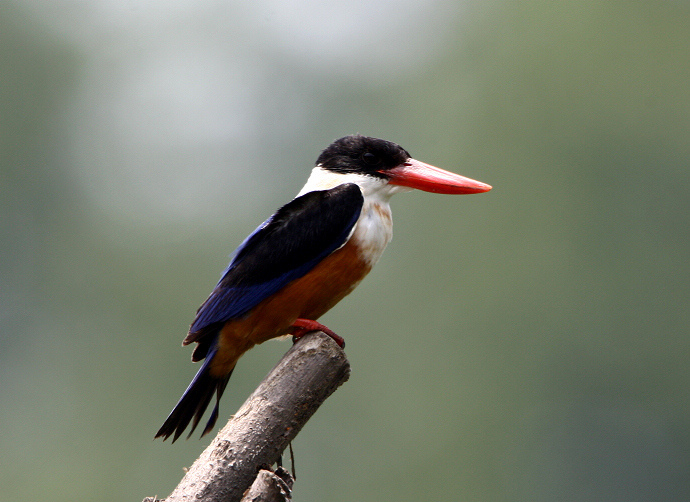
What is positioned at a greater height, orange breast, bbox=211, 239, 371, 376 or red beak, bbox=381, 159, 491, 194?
red beak, bbox=381, 159, 491, 194

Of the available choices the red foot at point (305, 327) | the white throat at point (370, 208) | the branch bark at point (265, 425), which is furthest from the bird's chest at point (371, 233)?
the branch bark at point (265, 425)

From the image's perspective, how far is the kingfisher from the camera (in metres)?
3.23

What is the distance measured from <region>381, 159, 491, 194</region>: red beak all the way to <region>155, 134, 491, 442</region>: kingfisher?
5cm

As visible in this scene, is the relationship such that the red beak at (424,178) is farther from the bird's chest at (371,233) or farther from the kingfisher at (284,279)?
the bird's chest at (371,233)

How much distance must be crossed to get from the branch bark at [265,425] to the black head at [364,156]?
1225 mm

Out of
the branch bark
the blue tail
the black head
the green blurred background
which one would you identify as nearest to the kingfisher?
the blue tail

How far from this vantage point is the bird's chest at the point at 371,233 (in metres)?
3.36

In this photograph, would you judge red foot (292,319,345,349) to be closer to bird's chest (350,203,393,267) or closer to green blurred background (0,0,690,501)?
bird's chest (350,203,393,267)

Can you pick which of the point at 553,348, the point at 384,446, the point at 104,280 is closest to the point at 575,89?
the point at 553,348

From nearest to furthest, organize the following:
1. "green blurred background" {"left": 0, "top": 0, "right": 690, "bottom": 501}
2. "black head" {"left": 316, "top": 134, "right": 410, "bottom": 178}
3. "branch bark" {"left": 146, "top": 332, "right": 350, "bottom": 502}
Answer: "branch bark" {"left": 146, "top": 332, "right": 350, "bottom": 502} < "black head" {"left": 316, "top": 134, "right": 410, "bottom": 178} < "green blurred background" {"left": 0, "top": 0, "right": 690, "bottom": 501}

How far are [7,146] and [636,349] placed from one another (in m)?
20.8

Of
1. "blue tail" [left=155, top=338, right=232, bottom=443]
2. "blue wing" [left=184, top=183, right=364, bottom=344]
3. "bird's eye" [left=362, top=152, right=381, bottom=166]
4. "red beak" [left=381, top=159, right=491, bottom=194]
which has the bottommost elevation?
"blue tail" [left=155, top=338, right=232, bottom=443]

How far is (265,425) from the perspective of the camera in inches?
99.6

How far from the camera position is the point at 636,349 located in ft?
63.5
